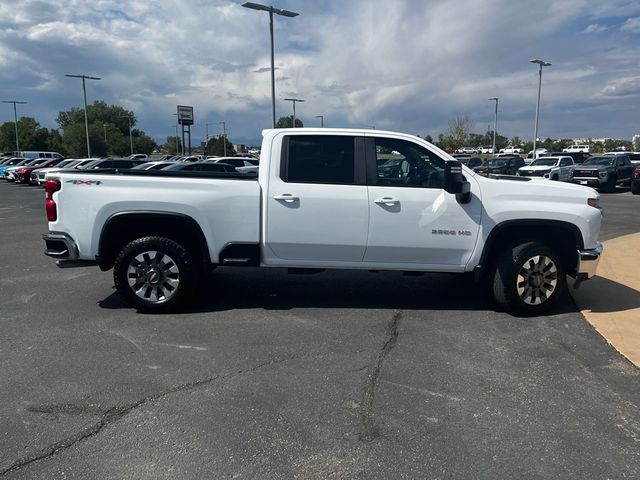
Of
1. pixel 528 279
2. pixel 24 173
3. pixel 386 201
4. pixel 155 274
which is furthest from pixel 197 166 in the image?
pixel 24 173

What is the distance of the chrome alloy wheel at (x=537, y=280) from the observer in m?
5.55

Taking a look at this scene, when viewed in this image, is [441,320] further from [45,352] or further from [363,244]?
[45,352]

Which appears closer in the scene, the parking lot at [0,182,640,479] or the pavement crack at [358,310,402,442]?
the parking lot at [0,182,640,479]

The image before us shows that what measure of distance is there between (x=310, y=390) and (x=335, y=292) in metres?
2.76

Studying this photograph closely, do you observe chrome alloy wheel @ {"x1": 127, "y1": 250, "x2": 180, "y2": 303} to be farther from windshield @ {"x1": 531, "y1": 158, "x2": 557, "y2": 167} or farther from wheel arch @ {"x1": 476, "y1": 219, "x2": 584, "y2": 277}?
windshield @ {"x1": 531, "y1": 158, "x2": 557, "y2": 167}

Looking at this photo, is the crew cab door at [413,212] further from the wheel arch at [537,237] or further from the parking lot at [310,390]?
the parking lot at [310,390]

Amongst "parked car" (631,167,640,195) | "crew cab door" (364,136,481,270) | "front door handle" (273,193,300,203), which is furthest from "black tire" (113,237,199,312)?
"parked car" (631,167,640,195)

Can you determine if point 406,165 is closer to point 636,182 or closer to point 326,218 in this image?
point 326,218

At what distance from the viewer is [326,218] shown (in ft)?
17.7

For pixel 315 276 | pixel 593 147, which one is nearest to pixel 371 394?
pixel 315 276

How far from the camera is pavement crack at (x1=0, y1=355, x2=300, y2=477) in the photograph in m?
3.02

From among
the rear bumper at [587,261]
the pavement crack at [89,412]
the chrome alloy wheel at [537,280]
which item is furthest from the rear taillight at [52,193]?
the rear bumper at [587,261]

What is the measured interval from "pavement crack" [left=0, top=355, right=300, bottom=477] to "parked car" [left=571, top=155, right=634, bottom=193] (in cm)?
2431

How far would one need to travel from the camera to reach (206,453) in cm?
308
